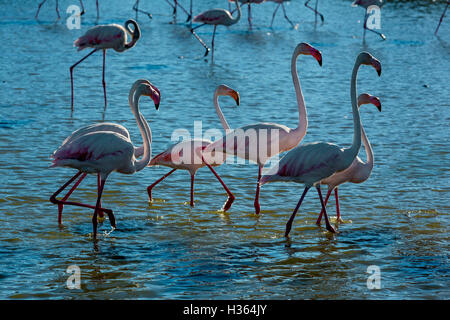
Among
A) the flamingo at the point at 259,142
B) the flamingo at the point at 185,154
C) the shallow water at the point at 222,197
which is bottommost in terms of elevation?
the shallow water at the point at 222,197

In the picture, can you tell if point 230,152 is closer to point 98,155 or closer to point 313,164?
point 313,164

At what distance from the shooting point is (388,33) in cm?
1891

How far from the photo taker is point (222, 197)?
722cm

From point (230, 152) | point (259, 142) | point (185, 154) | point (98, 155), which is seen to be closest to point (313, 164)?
point (259, 142)

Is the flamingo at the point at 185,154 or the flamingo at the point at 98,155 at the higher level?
the flamingo at the point at 98,155

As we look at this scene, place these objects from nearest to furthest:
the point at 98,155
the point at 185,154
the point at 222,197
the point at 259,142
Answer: the point at 98,155 → the point at 259,142 → the point at 185,154 → the point at 222,197

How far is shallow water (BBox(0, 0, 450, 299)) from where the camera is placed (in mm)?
5203

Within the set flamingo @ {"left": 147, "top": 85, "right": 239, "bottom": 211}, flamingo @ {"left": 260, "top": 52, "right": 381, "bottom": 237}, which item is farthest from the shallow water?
flamingo @ {"left": 260, "top": 52, "right": 381, "bottom": 237}

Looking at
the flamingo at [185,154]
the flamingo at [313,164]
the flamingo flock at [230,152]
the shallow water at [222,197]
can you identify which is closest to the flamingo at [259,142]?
the flamingo flock at [230,152]

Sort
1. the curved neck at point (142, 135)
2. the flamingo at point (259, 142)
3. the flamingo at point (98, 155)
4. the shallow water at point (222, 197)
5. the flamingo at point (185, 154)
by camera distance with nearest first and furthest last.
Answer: the shallow water at point (222, 197) < the flamingo at point (98, 155) < the curved neck at point (142, 135) < the flamingo at point (259, 142) < the flamingo at point (185, 154)

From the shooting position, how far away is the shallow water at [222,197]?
5203mm

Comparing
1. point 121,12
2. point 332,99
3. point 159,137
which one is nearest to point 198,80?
point 332,99

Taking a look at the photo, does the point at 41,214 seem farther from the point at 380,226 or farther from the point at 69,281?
the point at 380,226

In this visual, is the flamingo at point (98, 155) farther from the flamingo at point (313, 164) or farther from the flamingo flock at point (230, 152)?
the flamingo at point (313, 164)
